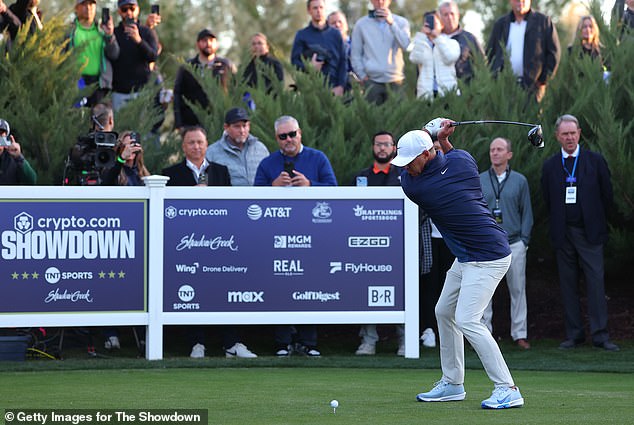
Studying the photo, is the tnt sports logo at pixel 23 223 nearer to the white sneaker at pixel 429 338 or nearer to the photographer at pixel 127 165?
the photographer at pixel 127 165

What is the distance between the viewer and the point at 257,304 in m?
13.2

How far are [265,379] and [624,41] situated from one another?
7.58m

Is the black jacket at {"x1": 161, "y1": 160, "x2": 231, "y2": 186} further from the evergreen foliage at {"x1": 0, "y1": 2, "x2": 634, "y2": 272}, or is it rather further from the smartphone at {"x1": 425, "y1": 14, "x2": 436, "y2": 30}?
the smartphone at {"x1": 425, "y1": 14, "x2": 436, "y2": 30}

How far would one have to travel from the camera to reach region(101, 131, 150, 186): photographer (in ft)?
43.5

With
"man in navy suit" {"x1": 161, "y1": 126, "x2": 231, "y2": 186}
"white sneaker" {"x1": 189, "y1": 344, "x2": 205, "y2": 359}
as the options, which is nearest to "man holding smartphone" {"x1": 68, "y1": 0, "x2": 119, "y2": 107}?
"man in navy suit" {"x1": 161, "y1": 126, "x2": 231, "y2": 186}

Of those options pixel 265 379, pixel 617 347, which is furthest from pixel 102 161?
pixel 617 347

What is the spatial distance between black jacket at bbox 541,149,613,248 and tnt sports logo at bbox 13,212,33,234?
5818 mm

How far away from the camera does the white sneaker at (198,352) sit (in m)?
13.2

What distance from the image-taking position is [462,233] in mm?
9562

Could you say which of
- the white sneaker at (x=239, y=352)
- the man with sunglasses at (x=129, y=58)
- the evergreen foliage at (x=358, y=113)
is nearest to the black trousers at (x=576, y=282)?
the evergreen foliage at (x=358, y=113)

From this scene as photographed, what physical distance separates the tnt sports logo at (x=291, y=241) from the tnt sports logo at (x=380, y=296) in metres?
0.85

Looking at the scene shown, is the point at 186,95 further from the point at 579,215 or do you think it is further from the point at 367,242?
the point at 579,215

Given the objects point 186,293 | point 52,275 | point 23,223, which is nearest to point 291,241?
point 186,293

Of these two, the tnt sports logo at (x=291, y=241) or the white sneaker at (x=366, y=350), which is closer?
the tnt sports logo at (x=291, y=241)
